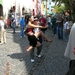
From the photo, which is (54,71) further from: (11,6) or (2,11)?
(11,6)

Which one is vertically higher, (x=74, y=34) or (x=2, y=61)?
(x=74, y=34)

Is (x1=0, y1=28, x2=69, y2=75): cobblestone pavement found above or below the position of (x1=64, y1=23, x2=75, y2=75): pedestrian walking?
below

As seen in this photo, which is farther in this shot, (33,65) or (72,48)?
(33,65)

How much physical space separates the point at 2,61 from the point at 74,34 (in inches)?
209

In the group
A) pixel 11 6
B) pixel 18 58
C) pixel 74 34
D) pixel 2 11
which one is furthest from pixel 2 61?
pixel 11 6

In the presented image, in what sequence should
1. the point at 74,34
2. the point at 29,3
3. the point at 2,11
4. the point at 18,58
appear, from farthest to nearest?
the point at 29,3
the point at 2,11
the point at 18,58
the point at 74,34

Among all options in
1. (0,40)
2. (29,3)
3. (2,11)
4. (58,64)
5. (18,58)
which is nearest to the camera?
(58,64)

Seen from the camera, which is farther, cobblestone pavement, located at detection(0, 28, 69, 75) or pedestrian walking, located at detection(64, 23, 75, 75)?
cobblestone pavement, located at detection(0, 28, 69, 75)

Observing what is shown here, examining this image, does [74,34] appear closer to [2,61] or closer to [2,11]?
[2,61]

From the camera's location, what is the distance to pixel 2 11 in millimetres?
33875

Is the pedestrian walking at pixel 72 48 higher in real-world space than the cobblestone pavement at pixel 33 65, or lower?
higher

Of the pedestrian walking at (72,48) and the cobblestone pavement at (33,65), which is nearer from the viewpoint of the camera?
the pedestrian walking at (72,48)

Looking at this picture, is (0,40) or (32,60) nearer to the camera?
(32,60)

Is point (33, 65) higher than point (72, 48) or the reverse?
the reverse
